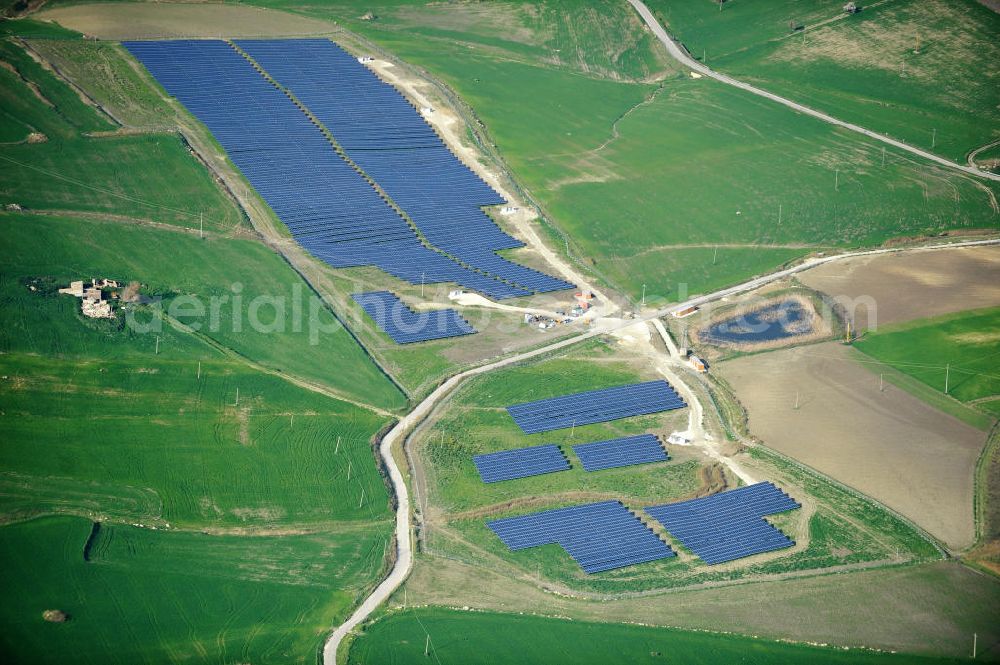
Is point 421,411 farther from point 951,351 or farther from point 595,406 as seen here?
point 951,351

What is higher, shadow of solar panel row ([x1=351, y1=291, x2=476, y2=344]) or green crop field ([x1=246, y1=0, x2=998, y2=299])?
green crop field ([x1=246, y1=0, x2=998, y2=299])

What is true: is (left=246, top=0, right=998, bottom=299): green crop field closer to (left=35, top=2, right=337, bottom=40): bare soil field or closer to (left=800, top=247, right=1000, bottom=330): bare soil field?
(left=800, top=247, right=1000, bottom=330): bare soil field

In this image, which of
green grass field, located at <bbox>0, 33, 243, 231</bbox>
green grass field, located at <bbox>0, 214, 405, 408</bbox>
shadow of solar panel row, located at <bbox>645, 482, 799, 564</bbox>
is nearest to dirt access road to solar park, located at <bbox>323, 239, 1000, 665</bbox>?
green grass field, located at <bbox>0, 214, 405, 408</bbox>

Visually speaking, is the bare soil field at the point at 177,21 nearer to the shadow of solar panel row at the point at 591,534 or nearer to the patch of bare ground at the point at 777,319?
the patch of bare ground at the point at 777,319

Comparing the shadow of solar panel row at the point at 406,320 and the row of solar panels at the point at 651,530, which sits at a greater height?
the shadow of solar panel row at the point at 406,320

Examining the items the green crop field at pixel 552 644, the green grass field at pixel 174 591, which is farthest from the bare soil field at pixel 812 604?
the green grass field at pixel 174 591

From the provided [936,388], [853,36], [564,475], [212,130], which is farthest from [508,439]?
[853,36]
